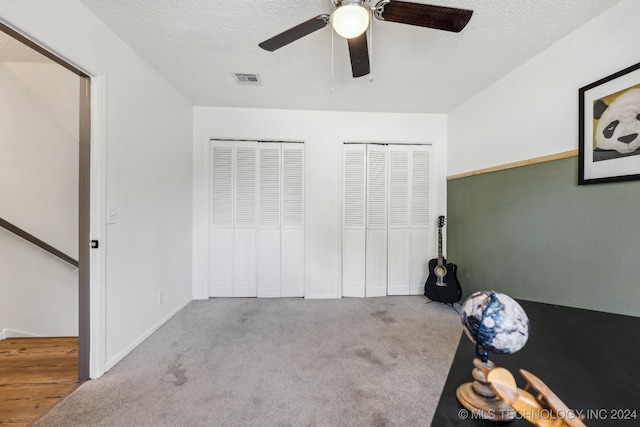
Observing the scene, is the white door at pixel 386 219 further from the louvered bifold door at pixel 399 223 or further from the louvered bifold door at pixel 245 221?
the louvered bifold door at pixel 245 221

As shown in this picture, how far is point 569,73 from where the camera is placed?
1.85 metres

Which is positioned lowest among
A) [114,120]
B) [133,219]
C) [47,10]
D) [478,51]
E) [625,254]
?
[625,254]

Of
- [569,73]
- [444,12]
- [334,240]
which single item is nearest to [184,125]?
[334,240]

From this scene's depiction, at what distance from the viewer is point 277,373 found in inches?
70.8

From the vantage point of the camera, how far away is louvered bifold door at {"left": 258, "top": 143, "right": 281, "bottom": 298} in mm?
3242

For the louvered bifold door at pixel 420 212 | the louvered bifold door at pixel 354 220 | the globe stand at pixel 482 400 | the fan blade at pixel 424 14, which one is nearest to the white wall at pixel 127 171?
the fan blade at pixel 424 14

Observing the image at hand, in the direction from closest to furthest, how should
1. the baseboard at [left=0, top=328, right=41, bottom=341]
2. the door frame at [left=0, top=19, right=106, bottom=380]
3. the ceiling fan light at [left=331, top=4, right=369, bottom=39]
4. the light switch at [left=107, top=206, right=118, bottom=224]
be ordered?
1. the ceiling fan light at [left=331, top=4, right=369, bottom=39]
2. the door frame at [left=0, top=19, right=106, bottom=380]
3. the light switch at [left=107, top=206, right=118, bottom=224]
4. the baseboard at [left=0, top=328, right=41, bottom=341]

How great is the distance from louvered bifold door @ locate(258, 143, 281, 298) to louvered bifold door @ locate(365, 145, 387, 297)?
1.19 metres

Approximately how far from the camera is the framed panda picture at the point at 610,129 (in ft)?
4.80

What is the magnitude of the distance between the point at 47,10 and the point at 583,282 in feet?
12.2

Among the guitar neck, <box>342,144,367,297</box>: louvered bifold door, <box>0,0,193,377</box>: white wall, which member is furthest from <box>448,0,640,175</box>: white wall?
<box>0,0,193,377</box>: white wall

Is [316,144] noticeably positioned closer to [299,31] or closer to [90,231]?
[299,31]

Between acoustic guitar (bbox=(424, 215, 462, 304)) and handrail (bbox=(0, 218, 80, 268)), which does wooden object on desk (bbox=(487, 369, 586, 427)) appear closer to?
acoustic guitar (bbox=(424, 215, 462, 304))

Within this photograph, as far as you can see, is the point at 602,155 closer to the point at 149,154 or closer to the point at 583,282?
the point at 583,282
